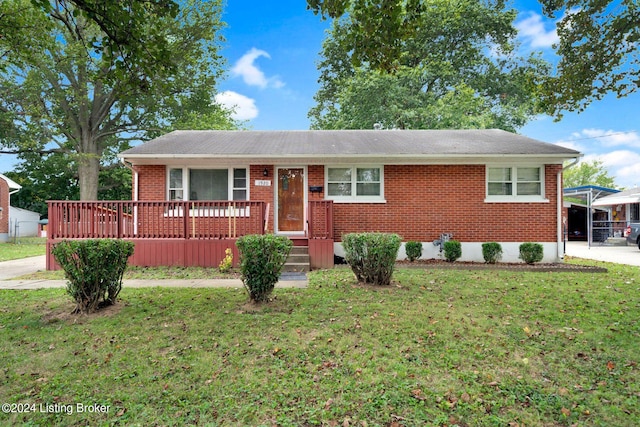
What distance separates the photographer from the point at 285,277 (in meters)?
7.46

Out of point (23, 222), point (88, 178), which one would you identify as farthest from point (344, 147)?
point (23, 222)

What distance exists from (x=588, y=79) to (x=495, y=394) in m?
7.63

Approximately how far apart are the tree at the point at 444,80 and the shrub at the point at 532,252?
482 inches

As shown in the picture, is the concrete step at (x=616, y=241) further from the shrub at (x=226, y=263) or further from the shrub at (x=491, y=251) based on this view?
the shrub at (x=226, y=263)

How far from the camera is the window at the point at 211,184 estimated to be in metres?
10.4

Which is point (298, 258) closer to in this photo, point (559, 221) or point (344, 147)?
point (344, 147)

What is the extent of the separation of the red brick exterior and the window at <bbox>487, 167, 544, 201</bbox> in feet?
0.70

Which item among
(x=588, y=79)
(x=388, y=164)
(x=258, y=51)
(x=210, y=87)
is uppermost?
(x=258, y=51)

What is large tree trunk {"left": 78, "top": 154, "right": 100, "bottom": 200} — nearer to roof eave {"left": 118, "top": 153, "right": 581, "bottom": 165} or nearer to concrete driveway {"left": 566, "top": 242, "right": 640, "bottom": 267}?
roof eave {"left": 118, "top": 153, "right": 581, "bottom": 165}

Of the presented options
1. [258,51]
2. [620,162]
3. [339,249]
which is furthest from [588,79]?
[620,162]

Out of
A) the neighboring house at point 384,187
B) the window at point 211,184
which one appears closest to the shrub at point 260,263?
the neighboring house at point 384,187

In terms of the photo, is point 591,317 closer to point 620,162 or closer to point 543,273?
point 543,273

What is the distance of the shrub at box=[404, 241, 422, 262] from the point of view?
956 cm

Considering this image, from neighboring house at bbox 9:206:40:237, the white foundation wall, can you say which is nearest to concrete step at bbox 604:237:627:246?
the white foundation wall
